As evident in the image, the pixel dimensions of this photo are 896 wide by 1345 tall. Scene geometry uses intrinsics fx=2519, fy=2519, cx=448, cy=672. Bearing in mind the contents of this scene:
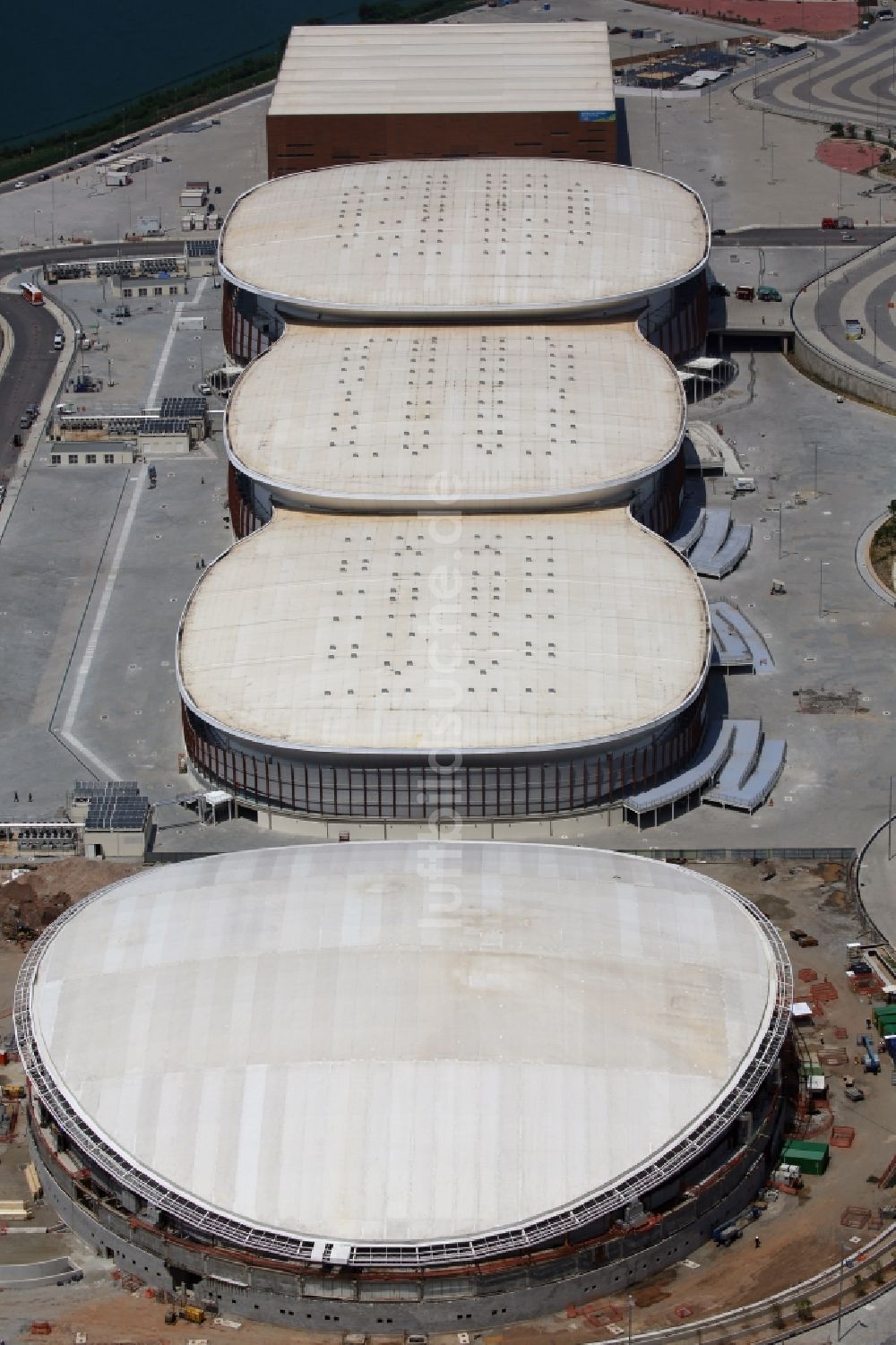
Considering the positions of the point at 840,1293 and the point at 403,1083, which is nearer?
the point at 840,1293

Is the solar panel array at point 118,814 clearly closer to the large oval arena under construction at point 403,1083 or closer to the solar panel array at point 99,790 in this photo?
the solar panel array at point 99,790

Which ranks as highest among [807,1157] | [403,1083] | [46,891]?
[403,1083]

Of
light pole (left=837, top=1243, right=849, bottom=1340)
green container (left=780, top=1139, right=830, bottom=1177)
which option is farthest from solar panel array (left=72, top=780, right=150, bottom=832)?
light pole (left=837, top=1243, right=849, bottom=1340)

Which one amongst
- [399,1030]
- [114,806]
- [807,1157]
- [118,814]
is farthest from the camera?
[114,806]

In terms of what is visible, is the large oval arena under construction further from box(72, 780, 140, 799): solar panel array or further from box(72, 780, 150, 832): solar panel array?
box(72, 780, 140, 799): solar panel array

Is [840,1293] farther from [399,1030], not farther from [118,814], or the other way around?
[118,814]

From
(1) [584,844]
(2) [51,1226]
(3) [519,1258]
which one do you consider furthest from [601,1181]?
(1) [584,844]

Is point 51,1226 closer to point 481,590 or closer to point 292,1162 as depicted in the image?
point 292,1162

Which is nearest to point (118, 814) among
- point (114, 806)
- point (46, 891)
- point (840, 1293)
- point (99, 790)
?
point (114, 806)
